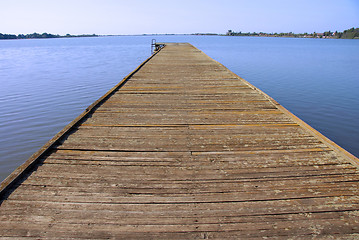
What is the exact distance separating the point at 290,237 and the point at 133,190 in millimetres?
1715

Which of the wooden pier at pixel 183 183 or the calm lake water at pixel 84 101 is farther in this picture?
the calm lake water at pixel 84 101

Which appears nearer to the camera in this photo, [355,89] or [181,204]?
[181,204]

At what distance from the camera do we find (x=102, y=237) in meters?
2.10

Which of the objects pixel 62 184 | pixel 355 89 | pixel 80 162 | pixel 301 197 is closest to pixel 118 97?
pixel 80 162

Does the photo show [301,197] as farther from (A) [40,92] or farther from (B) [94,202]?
(A) [40,92]

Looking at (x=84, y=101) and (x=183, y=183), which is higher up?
(x=183, y=183)

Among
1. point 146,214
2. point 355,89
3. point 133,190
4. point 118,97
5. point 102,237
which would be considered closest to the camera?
point 102,237

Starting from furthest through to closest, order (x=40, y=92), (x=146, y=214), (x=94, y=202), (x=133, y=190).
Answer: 1. (x=40, y=92)
2. (x=133, y=190)
3. (x=94, y=202)
4. (x=146, y=214)

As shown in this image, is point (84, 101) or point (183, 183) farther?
point (84, 101)

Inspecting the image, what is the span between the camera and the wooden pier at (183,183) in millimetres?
→ 2209

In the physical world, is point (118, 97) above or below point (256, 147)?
above

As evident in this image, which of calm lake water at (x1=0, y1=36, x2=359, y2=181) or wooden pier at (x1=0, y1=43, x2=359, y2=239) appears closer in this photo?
wooden pier at (x1=0, y1=43, x2=359, y2=239)

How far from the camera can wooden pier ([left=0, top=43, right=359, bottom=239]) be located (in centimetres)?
221

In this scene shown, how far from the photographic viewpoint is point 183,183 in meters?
2.81
